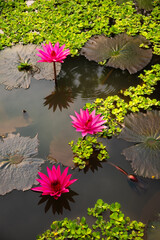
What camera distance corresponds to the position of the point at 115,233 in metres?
1.94

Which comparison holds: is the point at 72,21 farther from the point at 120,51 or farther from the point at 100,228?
the point at 100,228

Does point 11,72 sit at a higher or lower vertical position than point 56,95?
higher

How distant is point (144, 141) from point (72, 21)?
94.9 inches

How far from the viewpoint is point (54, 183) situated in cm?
206

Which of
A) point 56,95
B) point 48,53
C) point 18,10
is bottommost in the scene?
point 56,95

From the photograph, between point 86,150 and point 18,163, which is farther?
point 86,150

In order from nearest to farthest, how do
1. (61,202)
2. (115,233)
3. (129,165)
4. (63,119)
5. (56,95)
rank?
(115,233), (61,202), (129,165), (63,119), (56,95)

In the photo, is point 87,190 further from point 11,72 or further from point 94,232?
point 11,72

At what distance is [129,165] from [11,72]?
6.25 feet

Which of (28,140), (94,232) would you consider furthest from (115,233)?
(28,140)

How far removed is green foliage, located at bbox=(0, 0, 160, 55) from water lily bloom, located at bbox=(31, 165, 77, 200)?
6.44 feet

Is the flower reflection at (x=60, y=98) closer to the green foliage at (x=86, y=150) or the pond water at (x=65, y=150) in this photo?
the pond water at (x=65, y=150)

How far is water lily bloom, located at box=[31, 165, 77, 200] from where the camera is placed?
204 cm

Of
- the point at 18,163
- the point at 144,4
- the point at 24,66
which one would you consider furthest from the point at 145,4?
the point at 18,163
